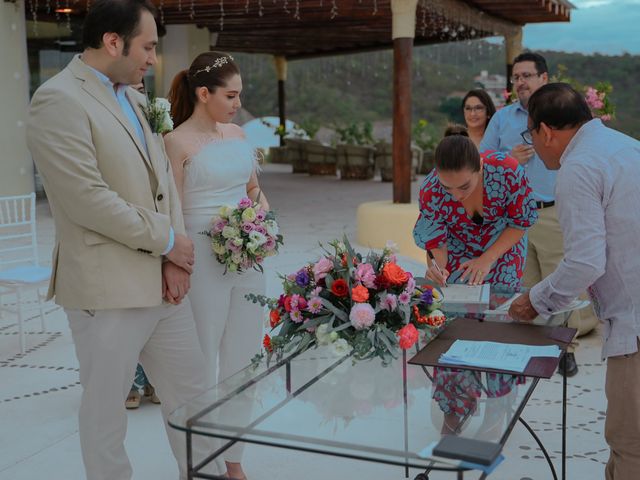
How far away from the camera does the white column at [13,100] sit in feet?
32.8

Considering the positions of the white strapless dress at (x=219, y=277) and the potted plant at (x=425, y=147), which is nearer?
the white strapless dress at (x=219, y=277)

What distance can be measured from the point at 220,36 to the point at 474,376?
13.8 meters

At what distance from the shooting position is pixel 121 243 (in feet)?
8.11

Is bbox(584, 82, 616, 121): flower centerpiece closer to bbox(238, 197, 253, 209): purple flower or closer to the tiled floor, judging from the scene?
the tiled floor

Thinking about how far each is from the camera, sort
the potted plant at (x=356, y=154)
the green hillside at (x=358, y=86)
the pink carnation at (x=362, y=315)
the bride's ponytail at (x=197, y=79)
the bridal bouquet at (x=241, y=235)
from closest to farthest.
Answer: the pink carnation at (x=362, y=315) → the bridal bouquet at (x=241, y=235) → the bride's ponytail at (x=197, y=79) → the potted plant at (x=356, y=154) → the green hillside at (x=358, y=86)

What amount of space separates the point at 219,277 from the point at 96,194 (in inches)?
33.3

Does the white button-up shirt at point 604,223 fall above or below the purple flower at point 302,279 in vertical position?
above

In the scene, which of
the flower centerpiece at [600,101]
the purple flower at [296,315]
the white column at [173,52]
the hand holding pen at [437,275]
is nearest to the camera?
the purple flower at [296,315]

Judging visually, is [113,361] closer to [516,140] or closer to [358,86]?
[516,140]

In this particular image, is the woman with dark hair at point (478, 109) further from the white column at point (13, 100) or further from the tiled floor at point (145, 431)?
the white column at point (13, 100)

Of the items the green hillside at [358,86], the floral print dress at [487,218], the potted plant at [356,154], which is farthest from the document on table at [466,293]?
the green hillside at [358,86]

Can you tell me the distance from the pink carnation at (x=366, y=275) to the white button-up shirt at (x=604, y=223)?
0.52m

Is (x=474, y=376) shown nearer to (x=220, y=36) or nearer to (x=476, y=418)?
(x=476, y=418)

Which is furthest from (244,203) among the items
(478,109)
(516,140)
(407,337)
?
(478,109)
